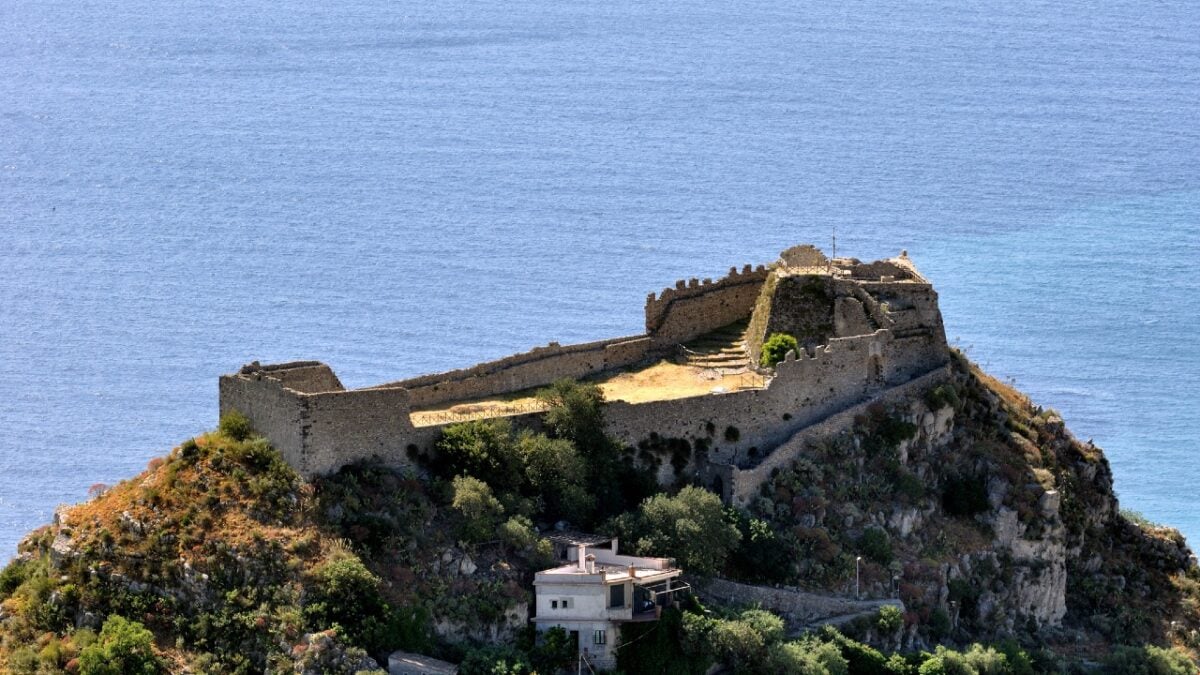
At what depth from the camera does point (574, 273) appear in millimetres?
133125

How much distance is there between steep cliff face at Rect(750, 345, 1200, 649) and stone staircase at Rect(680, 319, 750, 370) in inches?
186

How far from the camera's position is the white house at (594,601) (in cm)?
7356

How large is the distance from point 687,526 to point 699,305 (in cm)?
1261

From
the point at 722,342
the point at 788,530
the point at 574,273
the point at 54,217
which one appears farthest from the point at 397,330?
the point at 788,530

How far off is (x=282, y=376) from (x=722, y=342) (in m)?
16.7

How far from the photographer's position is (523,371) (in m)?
81.2

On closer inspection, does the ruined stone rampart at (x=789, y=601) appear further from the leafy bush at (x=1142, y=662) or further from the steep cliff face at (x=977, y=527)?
the leafy bush at (x=1142, y=662)

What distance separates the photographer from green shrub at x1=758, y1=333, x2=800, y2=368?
274 ft

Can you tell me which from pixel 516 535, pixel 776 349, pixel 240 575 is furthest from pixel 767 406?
pixel 240 575

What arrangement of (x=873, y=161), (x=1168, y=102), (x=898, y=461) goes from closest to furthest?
1. (x=898, y=461)
2. (x=873, y=161)
3. (x=1168, y=102)

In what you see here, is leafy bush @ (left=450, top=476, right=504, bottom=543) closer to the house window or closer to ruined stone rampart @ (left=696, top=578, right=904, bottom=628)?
the house window

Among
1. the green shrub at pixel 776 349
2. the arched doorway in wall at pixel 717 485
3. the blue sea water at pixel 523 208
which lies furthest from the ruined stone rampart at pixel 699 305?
the blue sea water at pixel 523 208

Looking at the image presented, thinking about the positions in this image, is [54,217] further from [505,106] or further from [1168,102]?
[1168,102]

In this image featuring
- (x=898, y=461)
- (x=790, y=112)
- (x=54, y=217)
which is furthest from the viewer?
(x=790, y=112)
